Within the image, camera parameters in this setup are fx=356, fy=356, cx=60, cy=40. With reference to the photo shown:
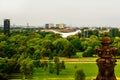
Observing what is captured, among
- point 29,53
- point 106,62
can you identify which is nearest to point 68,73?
point 29,53

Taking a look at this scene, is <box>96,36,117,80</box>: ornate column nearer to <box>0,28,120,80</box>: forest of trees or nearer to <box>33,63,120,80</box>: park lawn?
<box>0,28,120,80</box>: forest of trees

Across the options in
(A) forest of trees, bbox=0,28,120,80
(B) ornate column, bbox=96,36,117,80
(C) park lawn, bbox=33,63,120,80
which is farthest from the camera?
(A) forest of trees, bbox=0,28,120,80

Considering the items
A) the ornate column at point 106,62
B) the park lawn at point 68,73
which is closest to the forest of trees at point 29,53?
the park lawn at point 68,73

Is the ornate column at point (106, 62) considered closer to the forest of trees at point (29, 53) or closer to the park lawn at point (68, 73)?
the forest of trees at point (29, 53)

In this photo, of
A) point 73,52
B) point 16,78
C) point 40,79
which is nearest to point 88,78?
point 40,79

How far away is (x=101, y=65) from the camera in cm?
698

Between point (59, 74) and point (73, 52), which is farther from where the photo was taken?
point (73, 52)

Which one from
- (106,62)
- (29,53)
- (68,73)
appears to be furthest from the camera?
(29,53)

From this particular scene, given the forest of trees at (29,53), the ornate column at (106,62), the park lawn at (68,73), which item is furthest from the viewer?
the forest of trees at (29,53)

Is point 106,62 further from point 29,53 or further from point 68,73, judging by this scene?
point 29,53

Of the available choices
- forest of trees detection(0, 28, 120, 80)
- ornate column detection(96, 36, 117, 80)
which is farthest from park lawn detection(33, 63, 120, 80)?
ornate column detection(96, 36, 117, 80)

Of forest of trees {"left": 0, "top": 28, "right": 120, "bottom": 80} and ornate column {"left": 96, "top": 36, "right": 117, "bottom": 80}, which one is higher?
ornate column {"left": 96, "top": 36, "right": 117, "bottom": 80}

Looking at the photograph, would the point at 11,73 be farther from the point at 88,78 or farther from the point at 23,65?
the point at 88,78

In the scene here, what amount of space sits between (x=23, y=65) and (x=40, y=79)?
9.48ft
